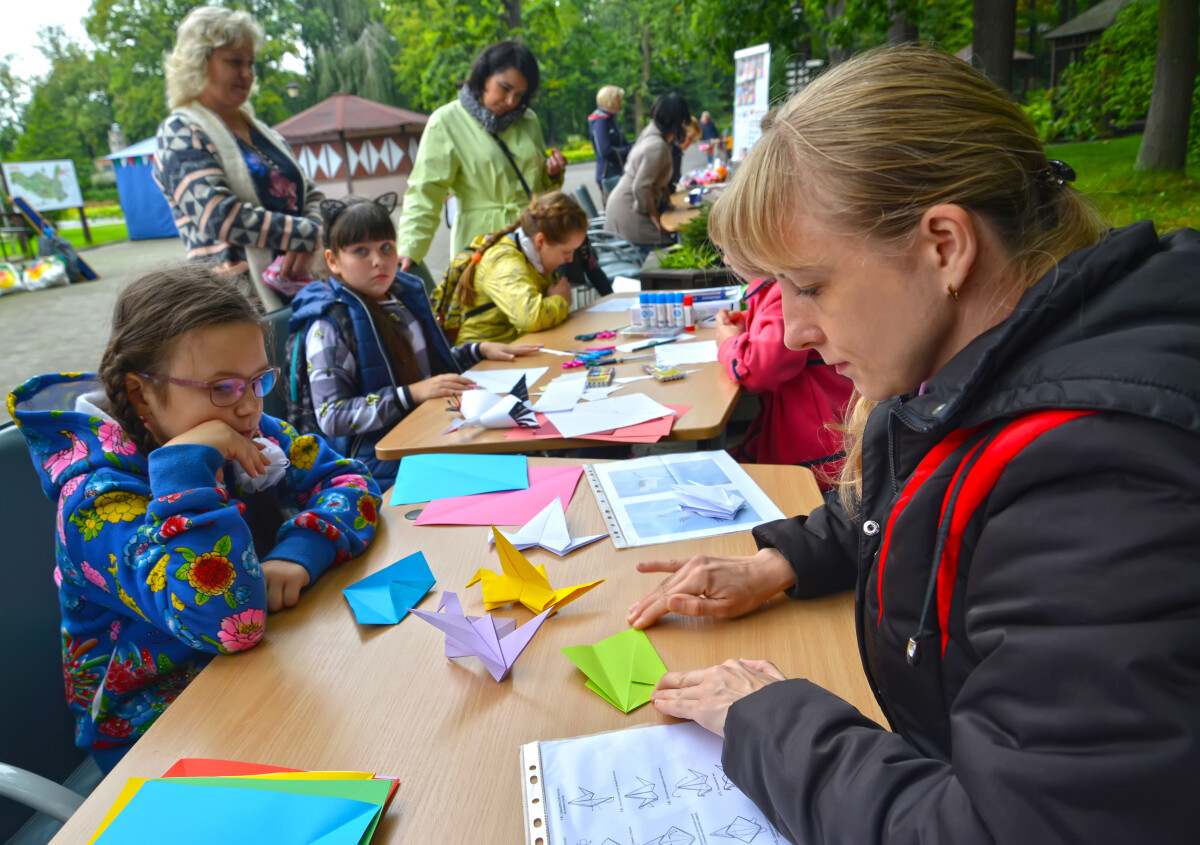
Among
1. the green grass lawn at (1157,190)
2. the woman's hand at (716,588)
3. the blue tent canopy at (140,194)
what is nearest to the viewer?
the woman's hand at (716,588)

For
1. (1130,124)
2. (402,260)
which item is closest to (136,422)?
(402,260)

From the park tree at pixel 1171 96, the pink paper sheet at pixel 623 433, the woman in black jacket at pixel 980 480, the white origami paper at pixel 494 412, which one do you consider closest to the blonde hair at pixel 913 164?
the woman in black jacket at pixel 980 480

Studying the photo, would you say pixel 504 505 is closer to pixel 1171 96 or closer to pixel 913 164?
pixel 913 164

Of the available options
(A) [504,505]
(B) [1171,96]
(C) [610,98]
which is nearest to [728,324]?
(A) [504,505]

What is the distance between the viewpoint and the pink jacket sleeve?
2.21 m

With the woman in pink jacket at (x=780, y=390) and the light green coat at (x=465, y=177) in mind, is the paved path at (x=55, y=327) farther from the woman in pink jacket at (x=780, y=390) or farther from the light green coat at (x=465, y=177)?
the woman in pink jacket at (x=780, y=390)

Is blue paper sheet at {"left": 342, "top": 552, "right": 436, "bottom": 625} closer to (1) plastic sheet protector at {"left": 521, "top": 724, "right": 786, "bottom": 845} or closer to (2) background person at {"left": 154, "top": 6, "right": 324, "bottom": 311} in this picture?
(1) plastic sheet protector at {"left": 521, "top": 724, "right": 786, "bottom": 845}

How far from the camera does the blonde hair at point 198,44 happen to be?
272 centimetres

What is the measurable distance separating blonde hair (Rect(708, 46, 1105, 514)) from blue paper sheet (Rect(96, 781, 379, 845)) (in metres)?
0.77

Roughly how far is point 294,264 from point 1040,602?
9.50 feet

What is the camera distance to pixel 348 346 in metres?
2.54

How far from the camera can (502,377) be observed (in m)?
2.61

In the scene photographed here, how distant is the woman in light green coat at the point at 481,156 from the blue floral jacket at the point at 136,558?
7.74ft

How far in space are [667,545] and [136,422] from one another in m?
0.99
